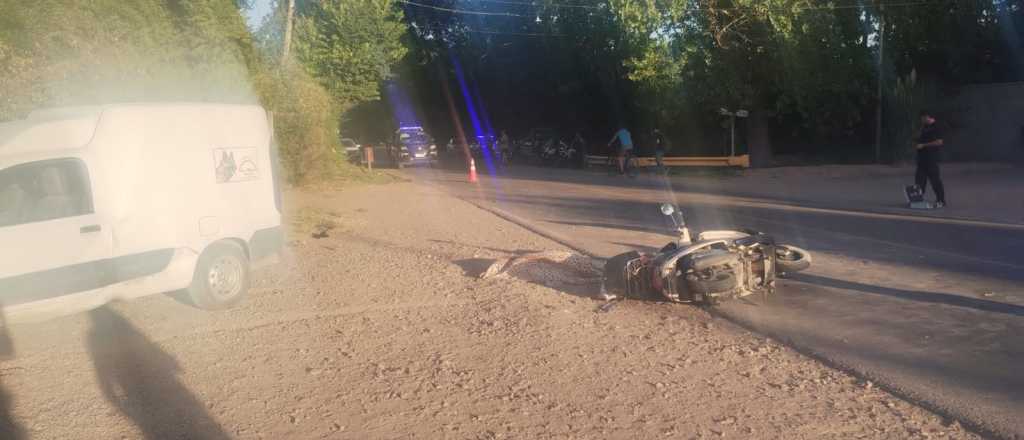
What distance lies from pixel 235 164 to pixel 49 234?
228 centimetres

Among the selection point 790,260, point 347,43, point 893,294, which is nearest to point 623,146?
point 347,43

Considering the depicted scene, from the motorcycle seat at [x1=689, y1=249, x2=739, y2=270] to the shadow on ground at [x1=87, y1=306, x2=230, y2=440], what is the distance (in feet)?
14.2

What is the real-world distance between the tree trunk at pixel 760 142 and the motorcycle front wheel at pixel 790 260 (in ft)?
66.8

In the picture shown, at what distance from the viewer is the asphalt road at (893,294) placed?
6.12 metres

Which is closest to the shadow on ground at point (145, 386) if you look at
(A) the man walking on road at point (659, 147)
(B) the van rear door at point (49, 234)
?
(B) the van rear door at point (49, 234)

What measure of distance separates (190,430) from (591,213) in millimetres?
12152

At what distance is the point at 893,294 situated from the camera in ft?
29.1

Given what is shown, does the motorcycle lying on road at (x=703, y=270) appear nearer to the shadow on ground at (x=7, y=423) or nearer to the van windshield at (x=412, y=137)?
the shadow on ground at (x=7, y=423)

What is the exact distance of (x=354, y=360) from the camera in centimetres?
706

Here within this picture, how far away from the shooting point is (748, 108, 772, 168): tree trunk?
2920 centimetres

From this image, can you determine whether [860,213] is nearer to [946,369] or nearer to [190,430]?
[946,369]

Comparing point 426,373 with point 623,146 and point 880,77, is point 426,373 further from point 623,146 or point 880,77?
point 880,77

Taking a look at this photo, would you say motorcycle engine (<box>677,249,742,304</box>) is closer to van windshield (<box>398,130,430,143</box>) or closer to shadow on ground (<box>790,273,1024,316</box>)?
shadow on ground (<box>790,273,1024,316</box>)

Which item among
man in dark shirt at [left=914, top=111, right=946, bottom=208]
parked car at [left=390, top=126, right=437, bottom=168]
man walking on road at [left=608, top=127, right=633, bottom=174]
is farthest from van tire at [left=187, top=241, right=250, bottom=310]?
parked car at [left=390, top=126, right=437, bottom=168]
